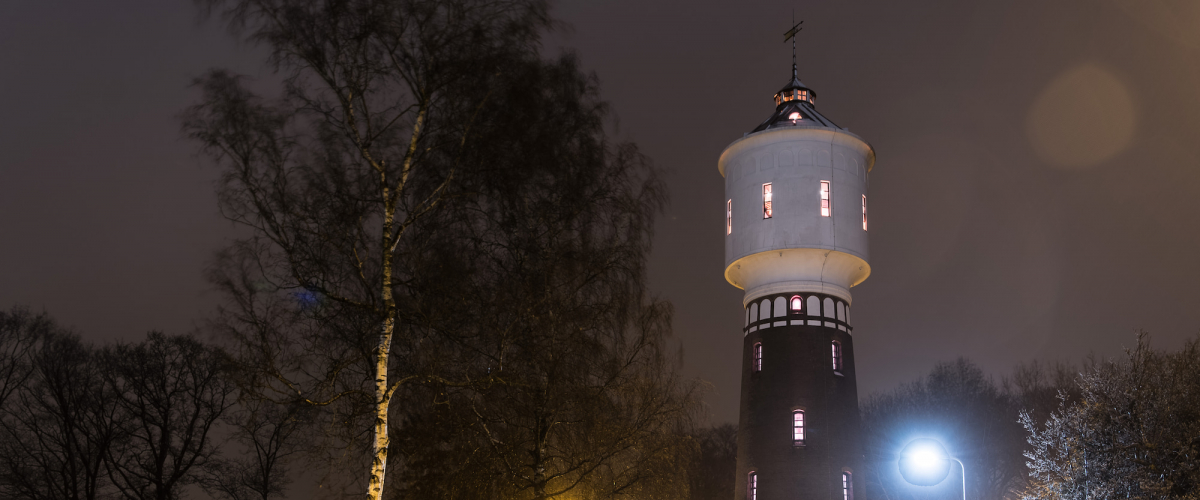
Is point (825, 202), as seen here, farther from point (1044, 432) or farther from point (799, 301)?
point (1044, 432)

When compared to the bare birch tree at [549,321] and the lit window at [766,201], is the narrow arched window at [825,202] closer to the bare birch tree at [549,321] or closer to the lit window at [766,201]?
the lit window at [766,201]

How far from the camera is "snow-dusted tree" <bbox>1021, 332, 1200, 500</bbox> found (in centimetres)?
2158

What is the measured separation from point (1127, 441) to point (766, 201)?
1293 centimetres

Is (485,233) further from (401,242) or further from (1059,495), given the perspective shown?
(1059,495)

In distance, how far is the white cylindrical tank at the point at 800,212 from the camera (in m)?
31.1

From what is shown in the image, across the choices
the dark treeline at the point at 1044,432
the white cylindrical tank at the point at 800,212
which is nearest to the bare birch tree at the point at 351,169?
the dark treeline at the point at 1044,432

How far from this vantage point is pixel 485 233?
14930mm

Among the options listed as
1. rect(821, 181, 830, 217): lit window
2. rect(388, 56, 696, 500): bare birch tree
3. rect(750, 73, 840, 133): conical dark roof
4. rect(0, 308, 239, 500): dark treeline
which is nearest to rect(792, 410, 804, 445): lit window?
rect(821, 181, 830, 217): lit window

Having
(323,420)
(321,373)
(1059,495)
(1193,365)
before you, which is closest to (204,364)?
(323,420)

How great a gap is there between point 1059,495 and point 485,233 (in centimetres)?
1554

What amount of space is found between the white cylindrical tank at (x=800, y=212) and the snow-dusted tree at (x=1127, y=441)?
8.97m

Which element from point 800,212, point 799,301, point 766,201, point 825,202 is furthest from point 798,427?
point 766,201

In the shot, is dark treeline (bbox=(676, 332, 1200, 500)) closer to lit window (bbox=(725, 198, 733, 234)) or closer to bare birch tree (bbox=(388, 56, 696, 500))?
bare birch tree (bbox=(388, 56, 696, 500))

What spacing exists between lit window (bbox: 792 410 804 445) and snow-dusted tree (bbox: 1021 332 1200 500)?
7.84 m
